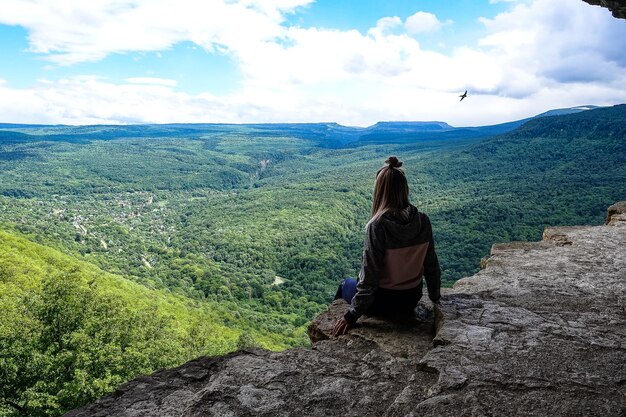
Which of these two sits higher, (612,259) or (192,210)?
A: (612,259)

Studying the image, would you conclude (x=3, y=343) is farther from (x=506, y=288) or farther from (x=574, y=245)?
(x=574, y=245)

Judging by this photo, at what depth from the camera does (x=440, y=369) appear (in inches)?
→ 159

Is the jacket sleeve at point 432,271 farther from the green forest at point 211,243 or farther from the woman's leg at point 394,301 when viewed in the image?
the green forest at point 211,243

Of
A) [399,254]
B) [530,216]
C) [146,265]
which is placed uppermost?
[399,254]

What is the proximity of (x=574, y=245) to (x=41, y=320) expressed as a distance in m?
20.4

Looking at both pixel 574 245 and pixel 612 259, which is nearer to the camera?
pixel 612 259

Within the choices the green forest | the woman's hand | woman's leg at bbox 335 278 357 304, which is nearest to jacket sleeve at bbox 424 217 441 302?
woman's leg at bbox 335 278 357 304

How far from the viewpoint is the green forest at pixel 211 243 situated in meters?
18.5

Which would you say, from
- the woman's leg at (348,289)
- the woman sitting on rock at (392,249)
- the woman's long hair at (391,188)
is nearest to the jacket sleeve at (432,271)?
the woman sitting on rock at (392,249)

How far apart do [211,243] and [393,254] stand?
110m

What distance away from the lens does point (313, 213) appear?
128 meters

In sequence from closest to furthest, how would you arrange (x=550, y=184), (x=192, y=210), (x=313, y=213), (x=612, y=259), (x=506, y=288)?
(x=506, y=288), (x=612, y=259), (x=550, y=184), (x=313, y=213), (x=192, y=210)

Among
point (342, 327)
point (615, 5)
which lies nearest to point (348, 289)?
point (342, 327)

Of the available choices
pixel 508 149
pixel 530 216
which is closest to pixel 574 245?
pixel 530 216
